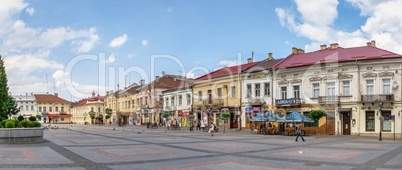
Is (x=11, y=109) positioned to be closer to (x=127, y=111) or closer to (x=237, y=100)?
(x=127, y=111)

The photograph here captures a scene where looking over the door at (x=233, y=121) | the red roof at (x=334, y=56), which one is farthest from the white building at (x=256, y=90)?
the red roof at (x=334, y=56)

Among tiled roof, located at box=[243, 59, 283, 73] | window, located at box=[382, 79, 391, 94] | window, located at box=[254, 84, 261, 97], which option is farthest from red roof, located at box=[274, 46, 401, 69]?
window, located at box=[254, 84, 261, 97]

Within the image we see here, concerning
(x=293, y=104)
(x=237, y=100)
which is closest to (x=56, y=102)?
(x=237, y=100)

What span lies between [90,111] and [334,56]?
71580 millimetres

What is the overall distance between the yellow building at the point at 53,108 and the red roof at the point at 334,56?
80.7 meters

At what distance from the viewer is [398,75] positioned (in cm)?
3203

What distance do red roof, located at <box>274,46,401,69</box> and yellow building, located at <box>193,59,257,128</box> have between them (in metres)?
6.46

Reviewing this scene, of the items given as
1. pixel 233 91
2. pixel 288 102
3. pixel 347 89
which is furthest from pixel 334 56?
pixel 233 91

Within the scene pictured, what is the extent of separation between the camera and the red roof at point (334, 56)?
34.0m

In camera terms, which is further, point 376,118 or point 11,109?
point 11,109

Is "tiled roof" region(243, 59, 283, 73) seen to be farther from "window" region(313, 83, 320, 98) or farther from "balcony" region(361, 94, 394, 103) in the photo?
"balcony" region(361, 94, 394, 103)

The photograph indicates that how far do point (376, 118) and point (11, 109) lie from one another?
5151cm

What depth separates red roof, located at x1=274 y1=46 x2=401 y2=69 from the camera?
34.0m

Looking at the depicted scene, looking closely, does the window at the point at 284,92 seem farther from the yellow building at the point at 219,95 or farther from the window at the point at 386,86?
the window at the point at 386,86
